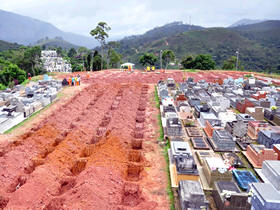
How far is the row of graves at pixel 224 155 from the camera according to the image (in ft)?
26.4

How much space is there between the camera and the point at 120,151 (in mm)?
12797

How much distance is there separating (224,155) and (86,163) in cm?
772

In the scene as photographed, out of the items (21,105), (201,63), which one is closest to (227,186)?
(21,105)

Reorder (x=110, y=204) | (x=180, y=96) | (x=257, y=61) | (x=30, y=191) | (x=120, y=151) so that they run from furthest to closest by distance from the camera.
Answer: (x=257, y=61) → (x=180, y=96) → (x=120, y=151) → (x=30, y=191) → (x=110, y=204)

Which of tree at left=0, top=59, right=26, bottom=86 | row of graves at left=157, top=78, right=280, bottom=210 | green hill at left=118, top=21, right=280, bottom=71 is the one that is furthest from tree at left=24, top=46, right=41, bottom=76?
green hill at left=118, top=21, right=280, bottom=71

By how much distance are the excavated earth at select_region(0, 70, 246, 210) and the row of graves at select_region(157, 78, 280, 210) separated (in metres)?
1.30

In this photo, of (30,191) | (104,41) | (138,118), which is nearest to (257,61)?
(104,41)

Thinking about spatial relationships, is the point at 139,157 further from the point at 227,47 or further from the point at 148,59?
the point at 227,47

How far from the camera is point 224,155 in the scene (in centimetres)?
1247

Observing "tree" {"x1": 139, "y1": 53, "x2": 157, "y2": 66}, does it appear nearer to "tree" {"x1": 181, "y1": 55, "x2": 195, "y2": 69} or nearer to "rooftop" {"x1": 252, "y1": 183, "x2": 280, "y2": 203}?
"tree" {"x1": 181, "y1": 55, "x2": 195, "y2": 69}

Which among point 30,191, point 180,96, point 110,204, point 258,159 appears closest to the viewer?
point 110,204

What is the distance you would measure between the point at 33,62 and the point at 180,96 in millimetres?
43740

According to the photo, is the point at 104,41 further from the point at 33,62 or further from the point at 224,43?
the point at 224,43

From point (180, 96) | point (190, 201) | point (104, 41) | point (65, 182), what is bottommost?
point (65, 182)
